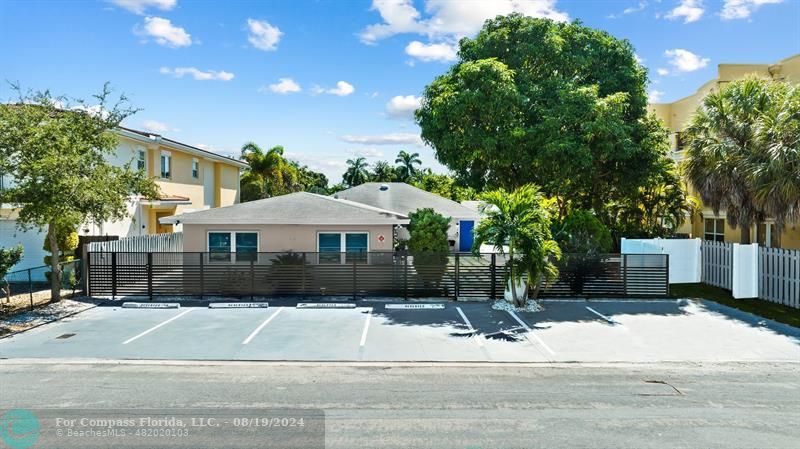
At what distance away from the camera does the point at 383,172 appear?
67250 millimetres

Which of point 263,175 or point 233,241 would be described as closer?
point 233,241

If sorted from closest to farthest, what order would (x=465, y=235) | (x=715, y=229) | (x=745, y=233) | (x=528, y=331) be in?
(x=528, y=331), (x=745, y=233), (x=715, y=229), (x=465, y=235)

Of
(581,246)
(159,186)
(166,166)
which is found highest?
(166,166)

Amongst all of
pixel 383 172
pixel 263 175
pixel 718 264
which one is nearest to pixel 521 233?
pixel 718 264

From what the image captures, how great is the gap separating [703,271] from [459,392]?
1614 cm

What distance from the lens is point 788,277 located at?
16.4m

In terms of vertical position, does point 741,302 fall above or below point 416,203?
below

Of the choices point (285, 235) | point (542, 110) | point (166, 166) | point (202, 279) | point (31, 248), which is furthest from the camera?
point (166, 166)

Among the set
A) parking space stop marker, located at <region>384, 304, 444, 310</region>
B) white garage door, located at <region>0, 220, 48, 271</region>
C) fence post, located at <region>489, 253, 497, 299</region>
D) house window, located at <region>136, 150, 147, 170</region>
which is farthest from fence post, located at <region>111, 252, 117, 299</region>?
fence post, located at <region>489, 253, 497, 299</region>

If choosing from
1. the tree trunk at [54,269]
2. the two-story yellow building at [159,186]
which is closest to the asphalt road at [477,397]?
the tree trunk at [54,269]

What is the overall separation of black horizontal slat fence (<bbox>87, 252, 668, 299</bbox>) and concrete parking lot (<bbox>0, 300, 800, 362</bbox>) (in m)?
1.03

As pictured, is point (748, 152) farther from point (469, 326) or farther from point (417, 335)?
point (417, 335)

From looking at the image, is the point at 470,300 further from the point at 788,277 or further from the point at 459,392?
the point at 788,277

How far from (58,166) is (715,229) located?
1117 inches
